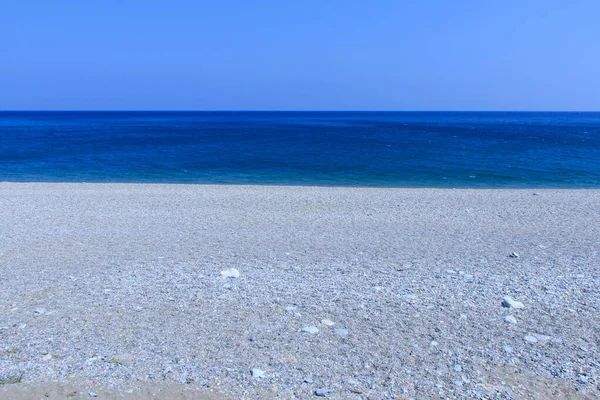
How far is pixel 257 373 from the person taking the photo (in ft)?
14.6

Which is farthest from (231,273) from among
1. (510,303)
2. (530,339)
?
(530,339)

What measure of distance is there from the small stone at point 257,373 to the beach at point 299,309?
0.05 feet

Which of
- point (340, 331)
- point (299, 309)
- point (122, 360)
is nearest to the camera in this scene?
point (122, 360)

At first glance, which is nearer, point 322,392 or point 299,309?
point 322,392

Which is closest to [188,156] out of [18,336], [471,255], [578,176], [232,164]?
[232,164]

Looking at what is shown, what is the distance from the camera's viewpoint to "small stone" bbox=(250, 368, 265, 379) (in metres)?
4.39

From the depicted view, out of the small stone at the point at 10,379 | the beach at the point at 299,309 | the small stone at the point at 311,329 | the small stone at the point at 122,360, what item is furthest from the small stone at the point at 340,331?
the small stone at the point at 10,379

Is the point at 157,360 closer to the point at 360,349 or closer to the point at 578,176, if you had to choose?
the point at 360,349

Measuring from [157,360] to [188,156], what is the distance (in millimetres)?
33036

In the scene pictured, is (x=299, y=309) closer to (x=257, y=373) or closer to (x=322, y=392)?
(x=257, y=373)

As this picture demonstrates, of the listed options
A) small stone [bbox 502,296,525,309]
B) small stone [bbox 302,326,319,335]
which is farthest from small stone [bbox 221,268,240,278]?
small stone [bbox 502,296,525,309]

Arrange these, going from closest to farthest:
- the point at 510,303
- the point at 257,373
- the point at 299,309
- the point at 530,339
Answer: the point at 257,373, the point at 530,339, the point at 299,309, the point at 510,303

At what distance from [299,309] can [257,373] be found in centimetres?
161

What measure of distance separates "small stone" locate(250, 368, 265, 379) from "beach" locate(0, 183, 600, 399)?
0.6 inches
